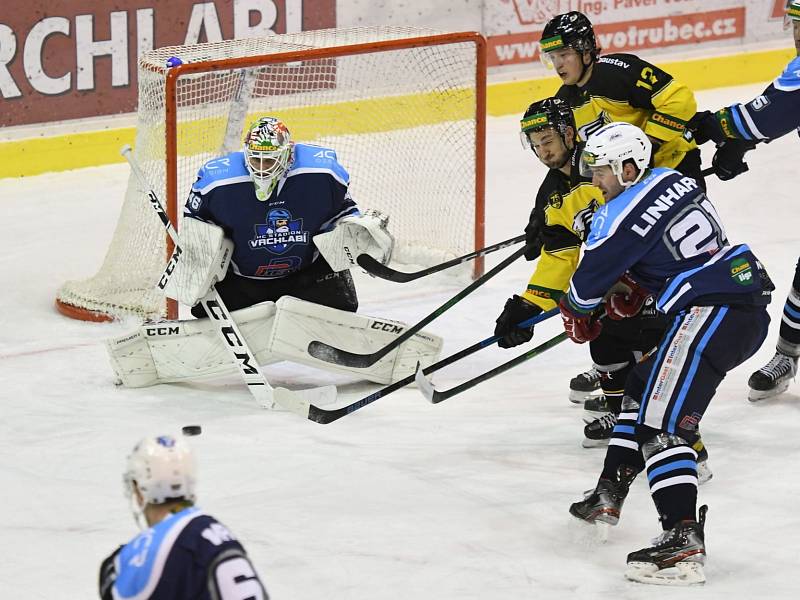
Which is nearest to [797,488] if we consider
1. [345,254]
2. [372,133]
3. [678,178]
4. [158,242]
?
[678,178]

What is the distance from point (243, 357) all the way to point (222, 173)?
0.58 metres

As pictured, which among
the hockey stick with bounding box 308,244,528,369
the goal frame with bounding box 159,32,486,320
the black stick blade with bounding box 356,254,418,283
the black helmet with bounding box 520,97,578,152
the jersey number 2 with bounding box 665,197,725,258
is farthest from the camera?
the goal frame with bounding box 159,32,486,320

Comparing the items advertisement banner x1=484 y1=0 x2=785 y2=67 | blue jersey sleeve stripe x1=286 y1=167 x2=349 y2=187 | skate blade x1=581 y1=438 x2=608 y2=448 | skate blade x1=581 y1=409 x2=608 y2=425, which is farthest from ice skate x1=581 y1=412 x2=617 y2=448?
advertisement banner x1=484 y1=0 x2=785 y2=67

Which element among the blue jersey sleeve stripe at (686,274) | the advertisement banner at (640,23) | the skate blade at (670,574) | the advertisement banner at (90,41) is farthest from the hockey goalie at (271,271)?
the advertisement banner at (640,23)

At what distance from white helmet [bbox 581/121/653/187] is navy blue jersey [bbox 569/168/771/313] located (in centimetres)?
5

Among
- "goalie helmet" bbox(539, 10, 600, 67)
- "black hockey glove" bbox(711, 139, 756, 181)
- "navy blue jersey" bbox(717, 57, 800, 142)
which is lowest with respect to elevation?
"black hockey glove" bbox(711, 139, 756, 181)

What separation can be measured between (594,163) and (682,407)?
61 centimetres

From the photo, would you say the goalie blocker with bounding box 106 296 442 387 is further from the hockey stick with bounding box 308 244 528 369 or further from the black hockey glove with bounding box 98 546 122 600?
the black hockey glove with bounding box 98 546 122 600

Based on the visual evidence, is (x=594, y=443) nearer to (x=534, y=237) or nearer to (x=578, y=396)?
(x=578, y=396)

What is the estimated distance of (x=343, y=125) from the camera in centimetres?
647

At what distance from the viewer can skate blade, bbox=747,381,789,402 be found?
15.8 feet

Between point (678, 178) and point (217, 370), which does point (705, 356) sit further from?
point (217, 370)

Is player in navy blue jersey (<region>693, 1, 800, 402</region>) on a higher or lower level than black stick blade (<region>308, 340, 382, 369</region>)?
higher

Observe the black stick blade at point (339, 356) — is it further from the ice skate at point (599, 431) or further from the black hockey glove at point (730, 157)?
the black hockey glove at point (730, 157)
